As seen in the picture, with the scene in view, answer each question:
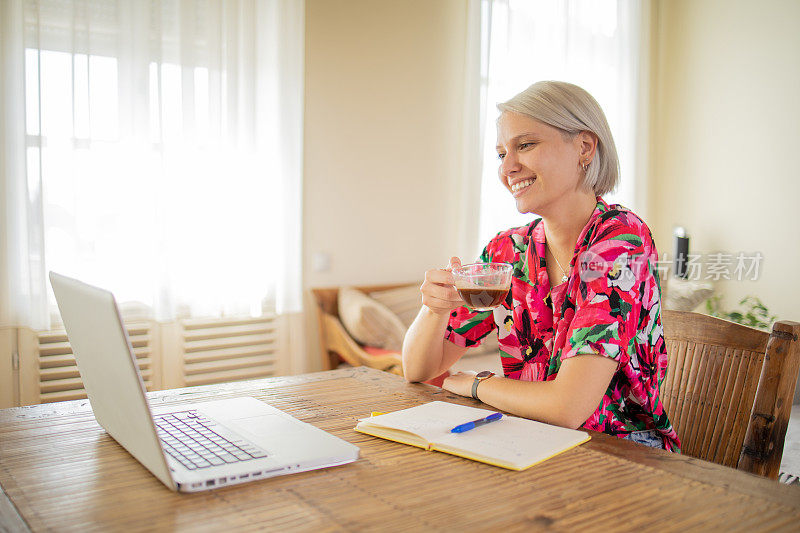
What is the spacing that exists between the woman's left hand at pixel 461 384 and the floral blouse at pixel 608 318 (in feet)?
0.63

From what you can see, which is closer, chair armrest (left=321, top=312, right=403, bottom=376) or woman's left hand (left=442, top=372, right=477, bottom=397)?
woman's left hand (left=442, top=372, right=477, bottom=397)

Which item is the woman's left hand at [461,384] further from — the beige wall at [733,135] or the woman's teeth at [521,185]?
the beige wall at [733,135]

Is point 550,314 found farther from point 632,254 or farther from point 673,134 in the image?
point 673,134

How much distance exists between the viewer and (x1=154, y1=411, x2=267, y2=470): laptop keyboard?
100cm

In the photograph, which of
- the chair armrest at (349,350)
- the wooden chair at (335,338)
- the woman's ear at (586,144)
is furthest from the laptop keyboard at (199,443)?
the wooden chair at (335,338)

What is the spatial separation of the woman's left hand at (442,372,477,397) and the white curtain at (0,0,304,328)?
6.67 feet

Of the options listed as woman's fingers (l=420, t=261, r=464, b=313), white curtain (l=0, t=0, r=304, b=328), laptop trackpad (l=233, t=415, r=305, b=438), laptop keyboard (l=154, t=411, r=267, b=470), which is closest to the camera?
laptop keyboard (l=154, t=411, r=267, b=470)

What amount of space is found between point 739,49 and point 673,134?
0.70 metres

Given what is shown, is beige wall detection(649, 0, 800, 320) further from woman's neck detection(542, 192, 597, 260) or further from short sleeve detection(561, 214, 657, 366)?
short sleeve detection(561, 214, 657, 366)

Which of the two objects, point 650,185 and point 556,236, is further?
point 650,185

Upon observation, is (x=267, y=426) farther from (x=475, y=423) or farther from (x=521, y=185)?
(x=521, y=185)

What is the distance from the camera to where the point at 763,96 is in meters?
4.32

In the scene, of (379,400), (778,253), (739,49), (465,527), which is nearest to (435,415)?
(379,400)

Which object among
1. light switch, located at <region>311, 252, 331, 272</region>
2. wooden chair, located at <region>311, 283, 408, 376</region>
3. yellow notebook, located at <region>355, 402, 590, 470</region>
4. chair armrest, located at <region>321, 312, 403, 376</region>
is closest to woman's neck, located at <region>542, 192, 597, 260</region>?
yellow notebook, located at <region>355, 402, 590, 470</region>
